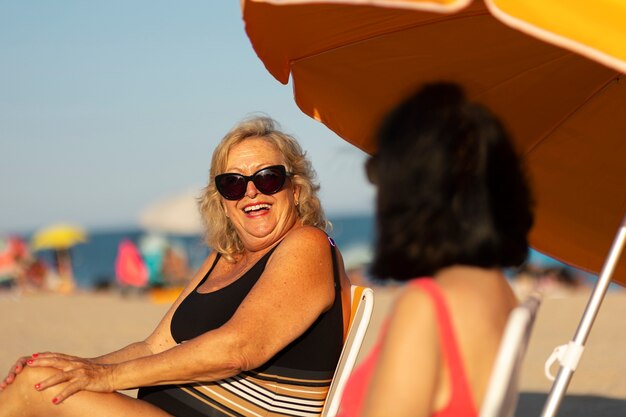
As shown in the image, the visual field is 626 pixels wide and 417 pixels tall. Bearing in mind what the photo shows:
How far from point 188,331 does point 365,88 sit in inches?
43.8

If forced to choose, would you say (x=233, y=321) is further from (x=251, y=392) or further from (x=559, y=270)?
(x=559, y=270)

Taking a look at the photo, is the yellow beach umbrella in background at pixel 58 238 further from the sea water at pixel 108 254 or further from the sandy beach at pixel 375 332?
the sandy beach at pixel 375 332

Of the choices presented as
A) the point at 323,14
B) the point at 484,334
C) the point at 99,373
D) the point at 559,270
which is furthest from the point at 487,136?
the point at 559,270

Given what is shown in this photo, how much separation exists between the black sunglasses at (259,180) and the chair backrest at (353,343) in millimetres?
486

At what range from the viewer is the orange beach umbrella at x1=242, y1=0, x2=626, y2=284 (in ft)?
9.75

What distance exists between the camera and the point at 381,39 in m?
3.11

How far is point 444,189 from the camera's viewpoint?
5.91ft

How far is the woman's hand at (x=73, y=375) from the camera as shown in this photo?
9.59 ft

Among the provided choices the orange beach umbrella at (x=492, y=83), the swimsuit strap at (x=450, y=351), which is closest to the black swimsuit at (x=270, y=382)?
the orange beach umbrella at (x=492, y=83)

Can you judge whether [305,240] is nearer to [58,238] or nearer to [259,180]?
[259,180]

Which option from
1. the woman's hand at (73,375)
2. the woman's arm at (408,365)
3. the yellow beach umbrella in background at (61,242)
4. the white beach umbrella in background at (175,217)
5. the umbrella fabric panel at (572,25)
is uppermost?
the umbrella fabric panel at (572,25)

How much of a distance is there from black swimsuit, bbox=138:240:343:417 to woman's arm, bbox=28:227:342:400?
0.41 ft

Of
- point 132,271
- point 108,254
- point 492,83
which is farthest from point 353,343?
point 108,254

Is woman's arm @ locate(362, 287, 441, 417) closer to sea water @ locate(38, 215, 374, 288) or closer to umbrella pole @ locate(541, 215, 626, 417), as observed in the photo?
umbrella pole @ locate(541, 215, 626, 417)
